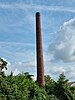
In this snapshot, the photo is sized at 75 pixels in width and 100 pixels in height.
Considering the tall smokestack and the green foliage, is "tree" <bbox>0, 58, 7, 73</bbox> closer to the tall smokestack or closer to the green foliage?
the green foliage

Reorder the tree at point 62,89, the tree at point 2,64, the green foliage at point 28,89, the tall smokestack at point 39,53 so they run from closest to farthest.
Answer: the green foliage at point 28,89, the tree at point 2,64, the tree at point 62,89, the tall smokestack at point 39,53

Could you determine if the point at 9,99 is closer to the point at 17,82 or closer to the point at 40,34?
the point at 17,82

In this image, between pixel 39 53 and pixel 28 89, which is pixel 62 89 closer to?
pixel 28 89

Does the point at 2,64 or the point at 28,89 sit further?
the point at 2,64

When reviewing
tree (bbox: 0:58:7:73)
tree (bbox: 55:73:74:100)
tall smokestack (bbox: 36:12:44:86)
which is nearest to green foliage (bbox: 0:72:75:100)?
tree (bbox: 55:73:74:100)

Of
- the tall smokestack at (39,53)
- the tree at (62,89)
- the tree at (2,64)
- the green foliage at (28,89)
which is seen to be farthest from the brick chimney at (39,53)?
the tree at (2,64)

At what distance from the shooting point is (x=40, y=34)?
57125 millimetres

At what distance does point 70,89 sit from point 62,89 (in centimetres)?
109

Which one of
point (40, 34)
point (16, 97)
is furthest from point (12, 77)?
point (40, 34)

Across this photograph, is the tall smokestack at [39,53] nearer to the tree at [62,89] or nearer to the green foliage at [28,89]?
the green foliage at [28,89]

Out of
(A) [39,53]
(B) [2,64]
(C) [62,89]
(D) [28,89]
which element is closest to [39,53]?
(A) [39,53]

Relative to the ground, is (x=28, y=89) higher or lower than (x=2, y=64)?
A: lower

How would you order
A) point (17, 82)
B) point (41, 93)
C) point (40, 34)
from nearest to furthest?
point (17, 82) < point (41, 93) < point (40, 34)

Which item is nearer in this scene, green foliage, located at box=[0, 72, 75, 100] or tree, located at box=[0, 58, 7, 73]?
green foliage, located at box=[0, 72, 75, 100]
